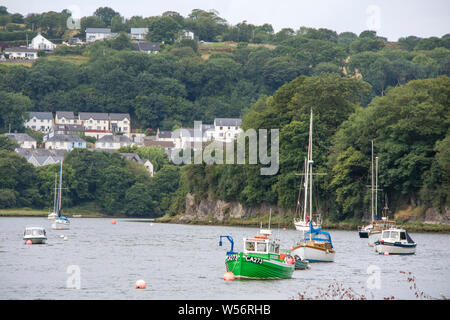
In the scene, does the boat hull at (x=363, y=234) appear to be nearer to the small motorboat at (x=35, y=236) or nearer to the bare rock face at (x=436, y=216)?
the bare rock face at (x=436, y=216)

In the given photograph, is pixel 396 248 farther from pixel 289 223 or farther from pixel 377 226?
pixel 289 223

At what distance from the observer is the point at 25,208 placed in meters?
166

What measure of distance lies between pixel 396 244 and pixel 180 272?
2310 cm

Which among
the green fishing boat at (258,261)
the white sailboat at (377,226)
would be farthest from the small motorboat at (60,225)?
the green fishing boat at (258,261)

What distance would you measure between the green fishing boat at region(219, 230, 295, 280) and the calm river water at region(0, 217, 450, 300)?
2.11 ft

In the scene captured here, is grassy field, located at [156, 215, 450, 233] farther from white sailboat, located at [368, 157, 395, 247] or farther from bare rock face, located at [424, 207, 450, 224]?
white sailboat, located at [368, 157, 395, 247]

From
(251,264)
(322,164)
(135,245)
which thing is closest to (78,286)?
(251,264)

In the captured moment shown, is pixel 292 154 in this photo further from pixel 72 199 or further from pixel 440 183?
pixel 72 199

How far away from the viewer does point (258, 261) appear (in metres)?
49.5

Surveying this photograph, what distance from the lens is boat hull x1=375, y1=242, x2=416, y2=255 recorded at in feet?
236

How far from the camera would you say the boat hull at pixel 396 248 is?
7200cm

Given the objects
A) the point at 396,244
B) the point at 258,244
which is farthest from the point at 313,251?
the point at 258,244

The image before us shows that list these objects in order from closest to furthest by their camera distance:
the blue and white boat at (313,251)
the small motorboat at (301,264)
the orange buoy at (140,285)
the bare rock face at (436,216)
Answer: the orange buoy at (140,285) < the small motorboat at (301,264) < the blue and white boat at (313,251) < the bare rock face at (436,216)

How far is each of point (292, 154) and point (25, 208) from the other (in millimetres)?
68953
